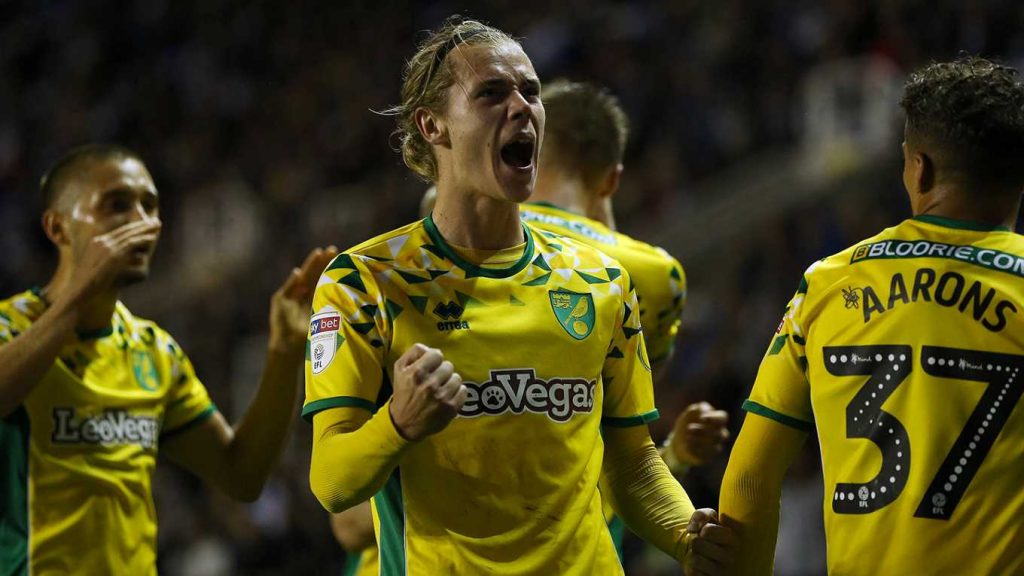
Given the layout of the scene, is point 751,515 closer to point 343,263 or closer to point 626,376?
point 626,376

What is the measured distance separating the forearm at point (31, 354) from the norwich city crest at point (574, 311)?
1.79m

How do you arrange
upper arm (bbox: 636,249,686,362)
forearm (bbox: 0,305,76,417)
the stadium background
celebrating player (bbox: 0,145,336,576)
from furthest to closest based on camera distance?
the stadium background
upper arm (bbox: 636,249,686,362)
celebrating player (bbox: 0,145,336,576)
forearm (bbox: 0,305,76,417)

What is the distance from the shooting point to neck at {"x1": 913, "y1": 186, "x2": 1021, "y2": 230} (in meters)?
3.59

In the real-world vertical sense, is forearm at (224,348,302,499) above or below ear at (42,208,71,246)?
below

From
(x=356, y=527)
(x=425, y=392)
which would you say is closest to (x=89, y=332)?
(x=356, y=527)

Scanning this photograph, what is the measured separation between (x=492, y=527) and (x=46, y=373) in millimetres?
1909

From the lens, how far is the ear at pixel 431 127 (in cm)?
388

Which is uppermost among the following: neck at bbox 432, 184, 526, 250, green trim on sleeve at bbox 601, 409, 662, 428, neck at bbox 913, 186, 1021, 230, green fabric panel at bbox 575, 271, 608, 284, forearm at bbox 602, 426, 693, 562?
neck at bbox 913, 186, 1021, 230

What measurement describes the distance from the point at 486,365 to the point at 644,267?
165cm

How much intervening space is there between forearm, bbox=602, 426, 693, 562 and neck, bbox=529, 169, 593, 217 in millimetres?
1479

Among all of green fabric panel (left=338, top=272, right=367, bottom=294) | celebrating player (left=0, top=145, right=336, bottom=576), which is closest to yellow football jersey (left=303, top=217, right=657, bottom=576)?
green fabric panel (left=338, top=272, right=367, bottom=294)

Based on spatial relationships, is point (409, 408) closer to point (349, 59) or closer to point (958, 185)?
point (958, 185)

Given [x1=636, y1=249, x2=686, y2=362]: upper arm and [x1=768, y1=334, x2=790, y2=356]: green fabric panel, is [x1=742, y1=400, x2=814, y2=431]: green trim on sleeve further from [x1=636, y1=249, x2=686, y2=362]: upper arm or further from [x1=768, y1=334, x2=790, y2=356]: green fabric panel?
[x1=636, y1=249, x2=686, y2=362]: upper arm

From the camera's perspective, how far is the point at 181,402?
5277 mm
